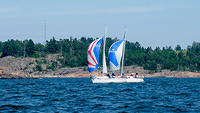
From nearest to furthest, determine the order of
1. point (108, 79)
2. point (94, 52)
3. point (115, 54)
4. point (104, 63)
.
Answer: point (94, 52) → point (108, 79) → point (104, 63) → point (115, 54)

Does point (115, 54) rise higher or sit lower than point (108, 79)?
higher

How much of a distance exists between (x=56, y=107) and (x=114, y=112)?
19.5 ft

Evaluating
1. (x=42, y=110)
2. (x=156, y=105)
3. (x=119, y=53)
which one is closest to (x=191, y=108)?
(x=156, y=105)

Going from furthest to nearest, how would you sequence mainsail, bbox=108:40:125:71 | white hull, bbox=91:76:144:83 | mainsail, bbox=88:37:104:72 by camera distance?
mainsail, bbox=108:40:125:71 → white hull, bbox=91:76:144:83 → mainsail, bbox=88:37:104:72

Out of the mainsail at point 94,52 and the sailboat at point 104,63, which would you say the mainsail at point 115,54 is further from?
the mainsail at point 94,52

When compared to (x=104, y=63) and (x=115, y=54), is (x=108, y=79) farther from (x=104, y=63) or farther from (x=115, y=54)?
(x=115, y=54)

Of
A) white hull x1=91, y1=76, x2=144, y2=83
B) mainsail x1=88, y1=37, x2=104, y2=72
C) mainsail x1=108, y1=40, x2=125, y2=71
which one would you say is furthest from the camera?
mainsail x1=108, y1=40, x2=125, y2=71

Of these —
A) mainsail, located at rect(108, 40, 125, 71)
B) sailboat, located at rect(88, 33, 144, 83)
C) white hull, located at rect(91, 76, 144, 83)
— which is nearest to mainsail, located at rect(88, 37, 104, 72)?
sailboat, located at rect(88, 33, 144, 83)

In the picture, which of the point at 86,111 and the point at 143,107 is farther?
the point at 143,107

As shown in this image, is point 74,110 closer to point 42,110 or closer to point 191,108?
point 42,110

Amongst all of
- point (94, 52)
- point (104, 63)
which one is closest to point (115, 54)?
point (104, 63)

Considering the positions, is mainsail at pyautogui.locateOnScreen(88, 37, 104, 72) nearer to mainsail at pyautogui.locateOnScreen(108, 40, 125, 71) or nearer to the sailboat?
the sailboat

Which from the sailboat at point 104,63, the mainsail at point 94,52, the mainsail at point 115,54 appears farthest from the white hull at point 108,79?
the mainsail at point 115,54

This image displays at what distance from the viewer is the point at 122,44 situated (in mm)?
84062
